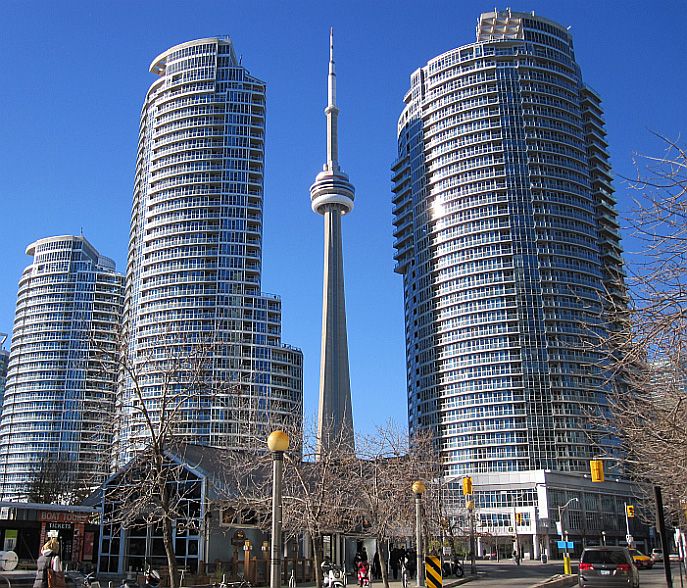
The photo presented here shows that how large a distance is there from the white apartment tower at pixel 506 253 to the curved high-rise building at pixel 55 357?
79783 mm

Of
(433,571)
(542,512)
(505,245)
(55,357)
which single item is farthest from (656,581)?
(55,357)

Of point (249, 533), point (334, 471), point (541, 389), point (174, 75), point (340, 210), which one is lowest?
point (249, 533)

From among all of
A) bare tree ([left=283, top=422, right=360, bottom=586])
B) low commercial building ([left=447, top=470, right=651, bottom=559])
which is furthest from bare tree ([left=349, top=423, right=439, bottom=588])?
low commercial building ([left=447, top=470, right=651, bottom=559])

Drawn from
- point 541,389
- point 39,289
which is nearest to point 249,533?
point 541,389

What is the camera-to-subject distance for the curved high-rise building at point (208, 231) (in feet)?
449

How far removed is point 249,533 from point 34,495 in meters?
91.9

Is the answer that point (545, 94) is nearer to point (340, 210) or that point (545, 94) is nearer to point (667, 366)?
point (340, 210)

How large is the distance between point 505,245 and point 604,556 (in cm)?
10543

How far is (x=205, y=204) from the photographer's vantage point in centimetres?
14425

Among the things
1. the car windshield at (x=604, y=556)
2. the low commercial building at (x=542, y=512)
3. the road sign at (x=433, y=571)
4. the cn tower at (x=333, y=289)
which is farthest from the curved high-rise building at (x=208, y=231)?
the road sign at (x=433, y=571)

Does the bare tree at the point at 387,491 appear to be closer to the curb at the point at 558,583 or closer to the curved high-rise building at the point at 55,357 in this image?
the curb at the point at 558,583

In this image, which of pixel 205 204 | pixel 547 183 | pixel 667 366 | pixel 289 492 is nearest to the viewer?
pixel 667 366

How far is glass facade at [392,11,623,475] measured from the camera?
408 feet

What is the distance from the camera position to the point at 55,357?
188m
